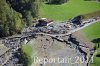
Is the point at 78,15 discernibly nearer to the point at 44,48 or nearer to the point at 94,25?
the point at 94,25

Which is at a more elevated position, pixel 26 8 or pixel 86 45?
pixel 26 8

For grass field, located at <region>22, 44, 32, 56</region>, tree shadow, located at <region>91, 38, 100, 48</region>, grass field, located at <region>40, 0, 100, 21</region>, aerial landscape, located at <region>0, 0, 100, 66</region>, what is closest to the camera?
grass field, located at <region>22, 44, 32, 56</region>

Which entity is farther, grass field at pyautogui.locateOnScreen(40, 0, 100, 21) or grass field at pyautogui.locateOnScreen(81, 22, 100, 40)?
grass field at pyautogui.locateOnScreen(40, 0, 100, 21)

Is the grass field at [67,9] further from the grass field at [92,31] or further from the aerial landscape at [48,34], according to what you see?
the grass field at [92,31]

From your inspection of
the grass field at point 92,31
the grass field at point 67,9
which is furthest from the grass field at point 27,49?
the grass field at point 67,9

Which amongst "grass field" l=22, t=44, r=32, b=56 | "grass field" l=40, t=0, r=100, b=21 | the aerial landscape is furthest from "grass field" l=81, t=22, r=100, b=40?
"grass field" l=22, t=44, r=32, b=56

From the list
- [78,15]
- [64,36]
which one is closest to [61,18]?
[78,15]

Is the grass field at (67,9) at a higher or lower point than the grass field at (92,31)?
higher

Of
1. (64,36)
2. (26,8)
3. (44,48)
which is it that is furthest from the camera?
(26,8)

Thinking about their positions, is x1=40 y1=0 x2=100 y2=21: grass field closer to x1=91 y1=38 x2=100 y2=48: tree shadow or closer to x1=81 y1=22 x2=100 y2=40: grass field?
x1=81 y1=22 x2=100 y2=40: grass field
